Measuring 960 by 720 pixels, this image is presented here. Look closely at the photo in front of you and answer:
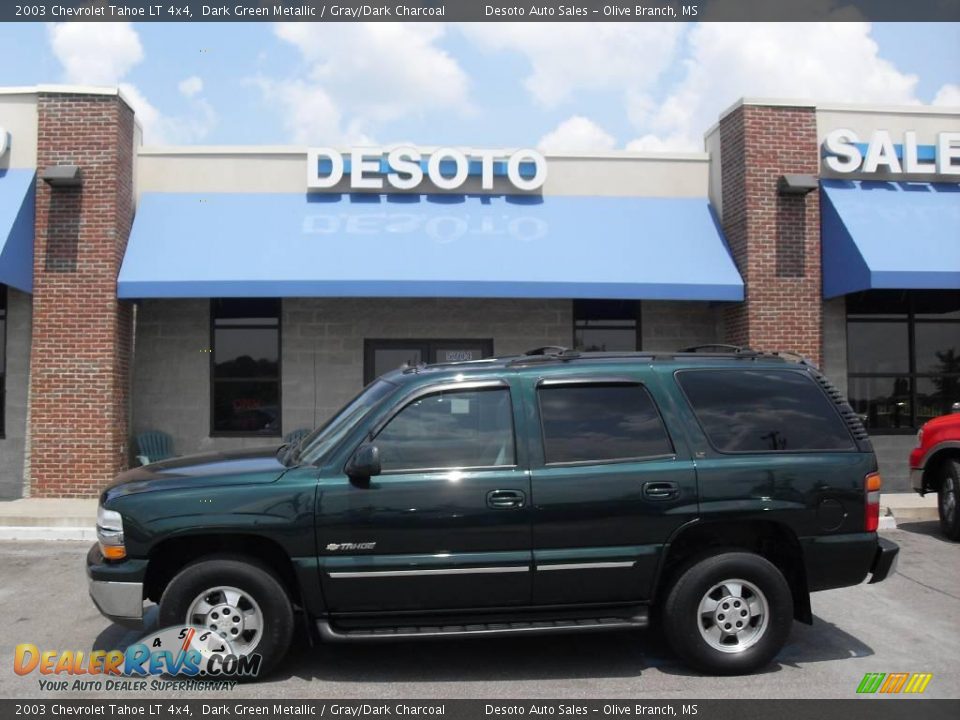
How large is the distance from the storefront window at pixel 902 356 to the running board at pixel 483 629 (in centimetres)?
931

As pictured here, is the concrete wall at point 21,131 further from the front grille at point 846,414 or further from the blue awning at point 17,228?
the front grille at point 846,414

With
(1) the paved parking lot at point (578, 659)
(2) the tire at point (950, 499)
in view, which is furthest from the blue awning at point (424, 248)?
(1) the paved parking lot at point (578, 659)

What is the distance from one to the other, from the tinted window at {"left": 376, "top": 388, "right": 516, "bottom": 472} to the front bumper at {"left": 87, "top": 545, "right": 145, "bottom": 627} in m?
1.60

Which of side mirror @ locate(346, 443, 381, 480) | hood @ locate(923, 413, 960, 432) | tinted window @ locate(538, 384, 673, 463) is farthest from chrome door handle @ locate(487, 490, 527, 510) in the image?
hood @ locate(923, 413, 960, 432)

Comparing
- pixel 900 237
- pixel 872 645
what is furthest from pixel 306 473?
pixel 900 237

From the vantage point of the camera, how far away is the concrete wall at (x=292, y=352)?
12.4m

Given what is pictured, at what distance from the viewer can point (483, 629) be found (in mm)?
4777

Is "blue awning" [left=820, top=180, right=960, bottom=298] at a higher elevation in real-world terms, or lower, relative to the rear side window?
higher

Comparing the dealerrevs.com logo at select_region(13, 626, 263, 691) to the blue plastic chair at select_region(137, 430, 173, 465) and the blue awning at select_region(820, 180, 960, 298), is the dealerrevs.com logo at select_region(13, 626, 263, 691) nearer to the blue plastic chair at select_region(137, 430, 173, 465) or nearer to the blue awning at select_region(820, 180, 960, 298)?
the blue plastic chair at select_region(137, 430, 173, 465)

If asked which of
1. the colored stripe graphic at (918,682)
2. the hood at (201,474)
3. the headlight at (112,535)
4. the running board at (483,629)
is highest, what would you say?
the hood at (201,474)

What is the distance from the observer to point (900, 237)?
37.6ft

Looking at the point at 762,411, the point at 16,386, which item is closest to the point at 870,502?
the point at 762,411

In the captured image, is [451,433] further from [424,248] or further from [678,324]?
[678,324]

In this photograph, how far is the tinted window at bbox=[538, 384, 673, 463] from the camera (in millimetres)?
4973
